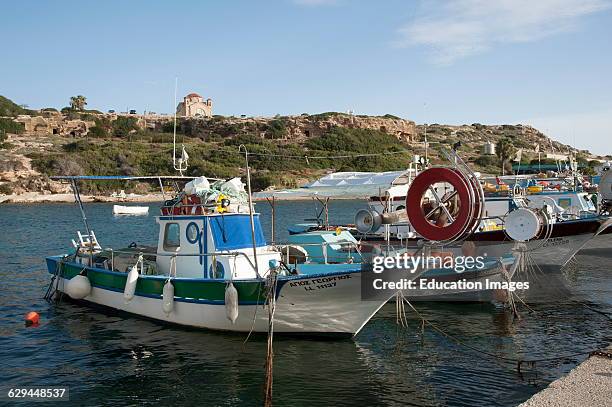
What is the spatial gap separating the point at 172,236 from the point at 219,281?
3.05 meters

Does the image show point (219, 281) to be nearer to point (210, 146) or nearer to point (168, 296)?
point (168, 296)

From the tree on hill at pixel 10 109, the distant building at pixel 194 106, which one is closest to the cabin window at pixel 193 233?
the tree on hill at pixel 10 109

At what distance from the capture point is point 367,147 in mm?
116750

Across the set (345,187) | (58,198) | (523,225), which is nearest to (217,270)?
(345,187)

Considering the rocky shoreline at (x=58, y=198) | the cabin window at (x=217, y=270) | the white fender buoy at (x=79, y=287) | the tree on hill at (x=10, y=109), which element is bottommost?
the white fender buoy at (x=79, y=287)

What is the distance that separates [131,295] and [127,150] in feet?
291

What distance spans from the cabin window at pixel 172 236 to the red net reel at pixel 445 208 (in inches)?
255

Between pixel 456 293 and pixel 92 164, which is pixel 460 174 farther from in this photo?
pixel 92 164

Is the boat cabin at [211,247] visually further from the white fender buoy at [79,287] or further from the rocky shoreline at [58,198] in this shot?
the rocky shoreline at [58,198]

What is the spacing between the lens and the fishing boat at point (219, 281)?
12.9 meters

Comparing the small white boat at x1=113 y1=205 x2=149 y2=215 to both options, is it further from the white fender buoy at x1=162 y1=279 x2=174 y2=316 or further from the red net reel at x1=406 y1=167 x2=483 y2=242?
the red net reel at x1=406 y1=167 x2=483 y2=242

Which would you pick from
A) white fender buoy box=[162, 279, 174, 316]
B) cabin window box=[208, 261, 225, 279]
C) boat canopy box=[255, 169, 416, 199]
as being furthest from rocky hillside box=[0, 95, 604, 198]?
white fender buoy box=[162, 279, 174, 316]

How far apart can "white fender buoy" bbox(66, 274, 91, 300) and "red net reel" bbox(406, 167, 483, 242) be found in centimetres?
1007

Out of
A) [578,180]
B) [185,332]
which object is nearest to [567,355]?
[185,332]
